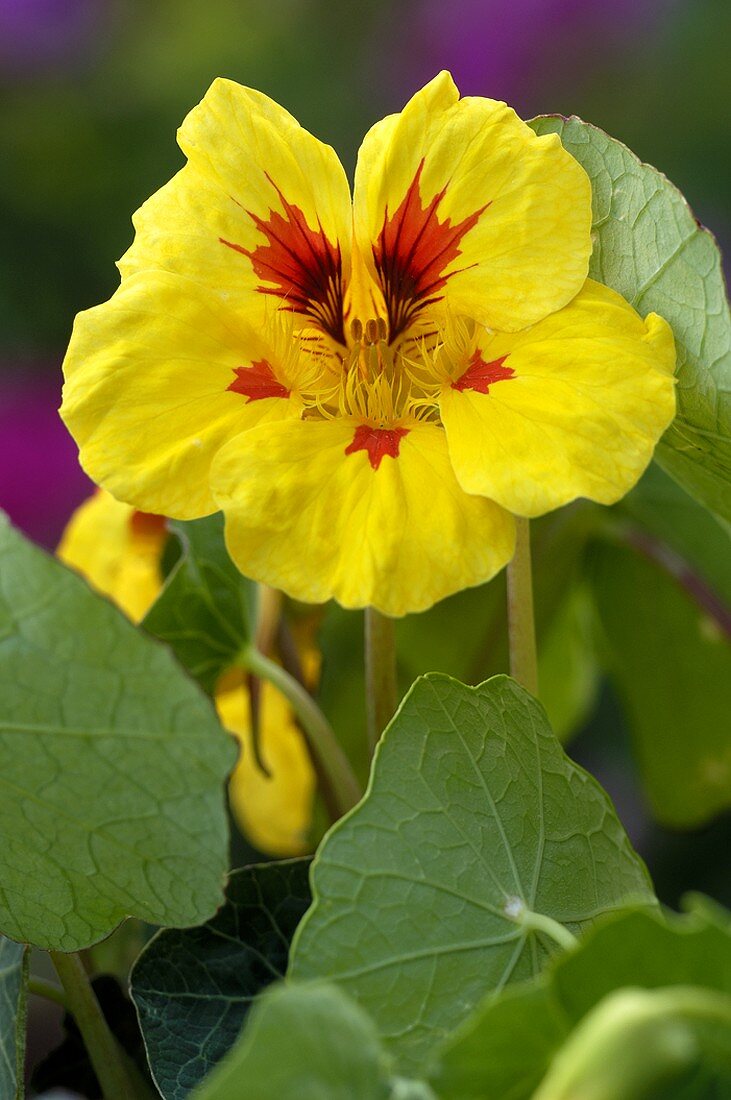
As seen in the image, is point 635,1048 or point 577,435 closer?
point 635,1048

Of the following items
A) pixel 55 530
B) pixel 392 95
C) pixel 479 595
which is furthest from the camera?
pixel 392 95

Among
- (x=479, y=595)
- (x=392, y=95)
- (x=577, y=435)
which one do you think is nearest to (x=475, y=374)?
(x=577, y=435)

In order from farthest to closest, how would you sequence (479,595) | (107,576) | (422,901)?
1. (479,595)
2. (107,576)
3. (422,901)

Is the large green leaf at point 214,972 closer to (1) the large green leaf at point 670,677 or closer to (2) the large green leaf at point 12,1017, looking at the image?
(2) the large green leaf at point 12,1017

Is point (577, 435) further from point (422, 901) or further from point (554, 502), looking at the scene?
point (422, 901)

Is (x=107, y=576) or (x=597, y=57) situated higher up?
(x=597, y=57)

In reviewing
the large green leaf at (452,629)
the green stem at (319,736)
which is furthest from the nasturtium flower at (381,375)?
the large green leaf at (452,629)

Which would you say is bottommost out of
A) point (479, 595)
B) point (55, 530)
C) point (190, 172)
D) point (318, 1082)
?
Answer: point (55, 530)
